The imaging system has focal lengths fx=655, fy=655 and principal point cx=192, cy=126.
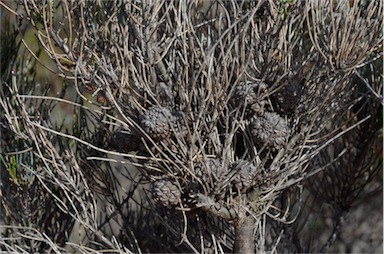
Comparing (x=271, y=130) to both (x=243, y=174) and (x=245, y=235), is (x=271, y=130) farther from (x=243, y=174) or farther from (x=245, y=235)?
(x=245, y=235)

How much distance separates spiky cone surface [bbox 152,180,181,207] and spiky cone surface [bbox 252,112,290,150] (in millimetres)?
220

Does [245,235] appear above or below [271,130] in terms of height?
below

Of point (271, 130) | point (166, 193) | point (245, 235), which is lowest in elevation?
point (245, 235)

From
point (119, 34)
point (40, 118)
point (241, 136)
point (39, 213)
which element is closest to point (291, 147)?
point (241, 136)

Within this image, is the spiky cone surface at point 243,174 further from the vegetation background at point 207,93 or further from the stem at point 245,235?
the stem at point 245,235

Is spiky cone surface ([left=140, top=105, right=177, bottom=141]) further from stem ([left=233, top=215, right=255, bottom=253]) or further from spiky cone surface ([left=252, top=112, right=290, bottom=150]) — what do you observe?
stem ([left=233, top=215, right=255, bottom=253])

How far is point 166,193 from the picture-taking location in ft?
4.80

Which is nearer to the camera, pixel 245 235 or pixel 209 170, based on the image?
pixel 209 170

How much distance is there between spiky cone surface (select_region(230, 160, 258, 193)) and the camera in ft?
4.85

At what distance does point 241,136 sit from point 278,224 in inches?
16.5

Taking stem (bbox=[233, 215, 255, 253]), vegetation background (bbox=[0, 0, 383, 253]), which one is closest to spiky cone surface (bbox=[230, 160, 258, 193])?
vegetation background (bbox=[0, 0, 383, 253])

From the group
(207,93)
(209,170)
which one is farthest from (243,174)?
(207,93)

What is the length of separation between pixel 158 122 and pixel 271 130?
26 cm

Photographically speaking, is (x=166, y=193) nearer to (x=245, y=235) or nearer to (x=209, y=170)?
(x=209, y=170)
